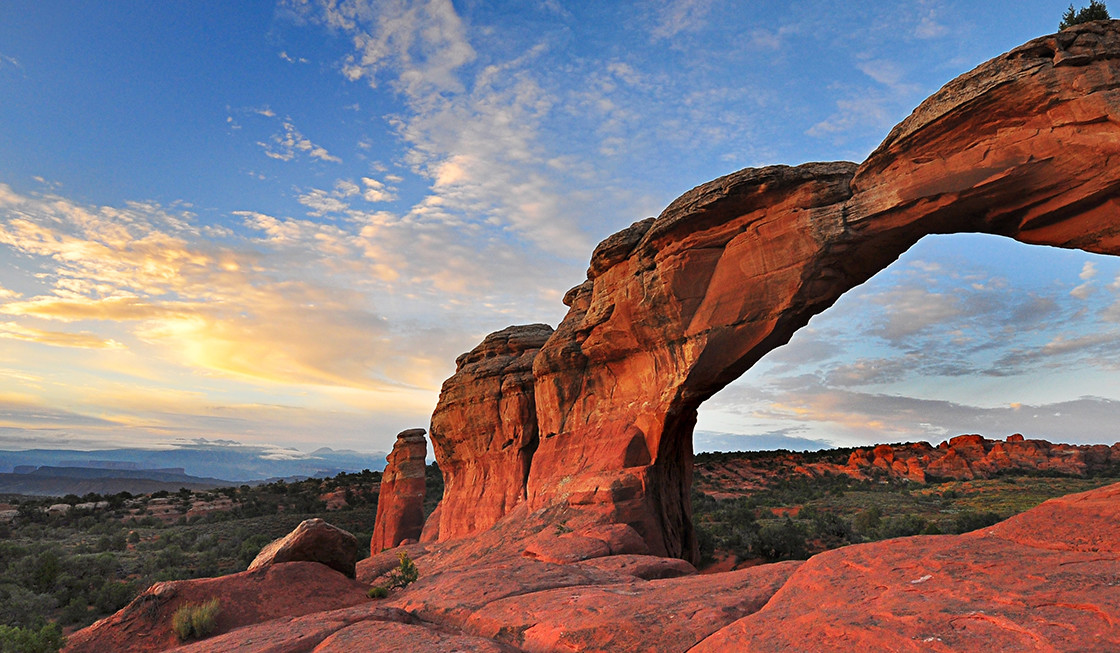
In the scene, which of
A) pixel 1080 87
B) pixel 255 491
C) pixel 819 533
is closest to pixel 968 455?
pixel 819 533

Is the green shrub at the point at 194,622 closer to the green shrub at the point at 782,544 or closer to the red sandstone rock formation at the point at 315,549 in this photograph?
the red sandstone rock formation at the point at 315,549

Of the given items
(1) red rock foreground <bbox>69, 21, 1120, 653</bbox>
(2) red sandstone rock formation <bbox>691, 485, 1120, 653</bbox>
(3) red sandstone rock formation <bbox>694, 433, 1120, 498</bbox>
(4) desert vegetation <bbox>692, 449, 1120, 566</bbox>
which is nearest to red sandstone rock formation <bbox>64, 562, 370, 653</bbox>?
(1) red rock foreground <bbox>69, 21, 1120, 653</bbox>

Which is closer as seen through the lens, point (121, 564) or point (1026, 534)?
point (1026, 534)

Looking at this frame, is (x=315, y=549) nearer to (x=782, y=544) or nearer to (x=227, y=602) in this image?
(x=227, y=602)

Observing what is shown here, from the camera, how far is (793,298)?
15.2 metres

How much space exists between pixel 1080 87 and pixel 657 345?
37.5ft

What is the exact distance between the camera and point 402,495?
3703cm

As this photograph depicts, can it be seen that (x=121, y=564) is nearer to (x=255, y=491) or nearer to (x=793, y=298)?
(x=793, y=298)

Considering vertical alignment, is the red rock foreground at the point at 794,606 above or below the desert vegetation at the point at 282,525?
above

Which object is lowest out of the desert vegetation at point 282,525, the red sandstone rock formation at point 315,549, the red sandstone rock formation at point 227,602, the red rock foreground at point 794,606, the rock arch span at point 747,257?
the desert vegetation at point 282,525

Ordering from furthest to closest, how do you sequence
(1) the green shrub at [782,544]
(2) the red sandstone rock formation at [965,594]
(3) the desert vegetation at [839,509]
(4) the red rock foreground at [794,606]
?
(3) the desert vegetation at [839,509] < (1) the green shrub at [782,544] < (4) the red rock foreground at [794,606] < (2) the red sandstone rock formation at [965,594]

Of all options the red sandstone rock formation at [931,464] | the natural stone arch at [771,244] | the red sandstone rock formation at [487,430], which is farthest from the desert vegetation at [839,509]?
the red sandstone rock formation at [487,430]

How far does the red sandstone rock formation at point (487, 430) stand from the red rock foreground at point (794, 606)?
588 inches

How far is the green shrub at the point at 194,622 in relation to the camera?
421 inches
